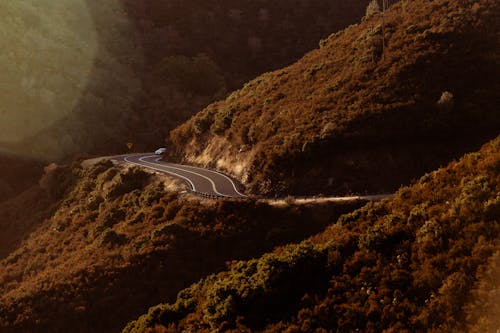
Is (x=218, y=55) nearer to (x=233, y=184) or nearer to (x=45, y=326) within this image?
(x=233, y=184)

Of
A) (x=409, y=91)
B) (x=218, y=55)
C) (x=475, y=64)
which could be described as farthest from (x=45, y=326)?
(x=218, y=55)

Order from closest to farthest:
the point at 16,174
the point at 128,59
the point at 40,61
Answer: the point at 16,174 → the point at 40,61 → the point at 128,59

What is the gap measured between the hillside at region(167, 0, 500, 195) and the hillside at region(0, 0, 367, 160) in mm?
36276

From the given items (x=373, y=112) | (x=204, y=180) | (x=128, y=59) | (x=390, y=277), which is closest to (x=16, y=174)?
(x=204, y=180)

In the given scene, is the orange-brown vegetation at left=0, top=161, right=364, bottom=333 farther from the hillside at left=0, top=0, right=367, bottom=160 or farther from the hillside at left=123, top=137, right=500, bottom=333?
the hillside at left=0, top=0, right=367, bottom=160

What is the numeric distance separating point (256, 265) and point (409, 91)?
24.8m

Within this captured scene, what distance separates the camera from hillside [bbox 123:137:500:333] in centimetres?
1487

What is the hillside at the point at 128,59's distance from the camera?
275ft

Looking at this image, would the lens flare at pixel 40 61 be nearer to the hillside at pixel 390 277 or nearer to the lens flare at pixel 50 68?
the lens flare at pixel 50 68

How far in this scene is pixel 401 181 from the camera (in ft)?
112

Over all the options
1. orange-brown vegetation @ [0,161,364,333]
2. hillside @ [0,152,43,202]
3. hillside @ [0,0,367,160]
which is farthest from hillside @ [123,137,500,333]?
hillside @ [0,0,367,160]

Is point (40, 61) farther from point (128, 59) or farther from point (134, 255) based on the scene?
point (134, 255)

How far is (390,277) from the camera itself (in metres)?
16.7

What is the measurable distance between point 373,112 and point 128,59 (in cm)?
7911
